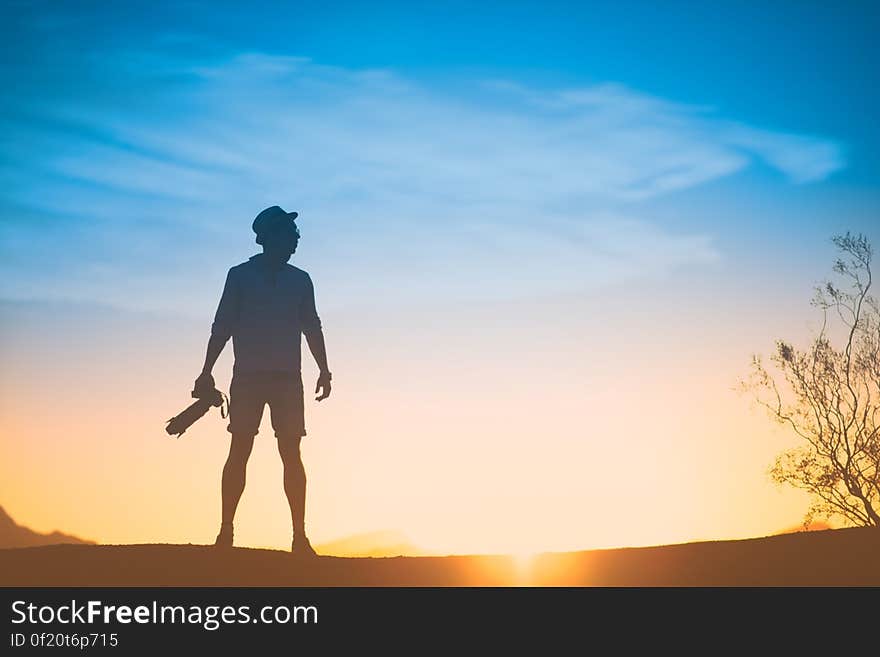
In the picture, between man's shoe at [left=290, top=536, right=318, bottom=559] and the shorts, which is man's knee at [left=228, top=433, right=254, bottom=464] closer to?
the shorts

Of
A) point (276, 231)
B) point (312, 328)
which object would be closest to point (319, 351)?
point (312, 328)

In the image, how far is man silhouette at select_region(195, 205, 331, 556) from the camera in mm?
11453

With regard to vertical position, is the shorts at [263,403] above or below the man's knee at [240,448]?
above

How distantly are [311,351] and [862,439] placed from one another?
50.7 feet

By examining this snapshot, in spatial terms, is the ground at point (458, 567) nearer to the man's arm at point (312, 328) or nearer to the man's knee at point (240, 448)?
the man's knee at point (240, 448)

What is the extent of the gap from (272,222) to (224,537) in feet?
12.6

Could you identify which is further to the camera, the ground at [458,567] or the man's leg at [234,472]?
the man's leg at [234,472]

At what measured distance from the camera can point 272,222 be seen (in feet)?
39.2

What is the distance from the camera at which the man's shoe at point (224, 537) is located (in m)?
11.1

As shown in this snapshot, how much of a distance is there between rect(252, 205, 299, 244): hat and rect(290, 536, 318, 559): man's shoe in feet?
12.1

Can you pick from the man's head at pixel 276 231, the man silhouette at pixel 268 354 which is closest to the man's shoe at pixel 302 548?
the man silhouette at pixel 268 354
